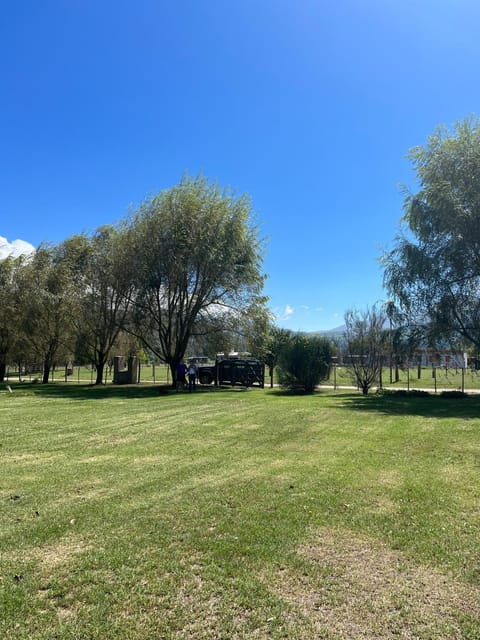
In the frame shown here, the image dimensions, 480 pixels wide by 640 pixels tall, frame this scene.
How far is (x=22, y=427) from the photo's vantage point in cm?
988

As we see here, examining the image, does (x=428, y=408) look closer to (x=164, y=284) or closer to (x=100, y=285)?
(x=164, y=284)

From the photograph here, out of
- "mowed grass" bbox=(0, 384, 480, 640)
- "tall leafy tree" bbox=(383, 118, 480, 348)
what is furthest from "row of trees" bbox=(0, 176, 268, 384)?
"mowed grass" bbox=(0, 384, 480, 640)

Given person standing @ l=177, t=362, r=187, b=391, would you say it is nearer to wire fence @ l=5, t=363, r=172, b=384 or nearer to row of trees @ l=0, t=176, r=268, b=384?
row of trees @ l=0, t=176, r=268, b=384

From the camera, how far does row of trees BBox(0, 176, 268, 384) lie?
957 inches

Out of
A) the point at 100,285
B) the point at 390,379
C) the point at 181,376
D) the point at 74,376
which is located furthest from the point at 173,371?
the point at 74,376

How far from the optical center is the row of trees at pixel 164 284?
79.7 feet

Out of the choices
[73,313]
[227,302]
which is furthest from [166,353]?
[73,313]

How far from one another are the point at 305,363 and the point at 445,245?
26.6ft

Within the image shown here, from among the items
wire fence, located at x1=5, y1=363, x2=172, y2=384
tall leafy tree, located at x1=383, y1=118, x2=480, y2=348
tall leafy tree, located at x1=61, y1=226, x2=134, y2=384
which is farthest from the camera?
wire fence, located at x1=5, y1=363, x2=172, y2=384

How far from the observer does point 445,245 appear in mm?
19016

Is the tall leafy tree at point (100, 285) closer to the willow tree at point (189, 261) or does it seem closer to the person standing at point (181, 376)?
the willow tree at point (189, 261)

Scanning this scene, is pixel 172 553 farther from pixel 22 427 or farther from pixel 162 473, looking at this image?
pixel 22 427

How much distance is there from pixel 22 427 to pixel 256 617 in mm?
8666

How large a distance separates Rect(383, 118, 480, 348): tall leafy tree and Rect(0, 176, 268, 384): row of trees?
8.68 meters
